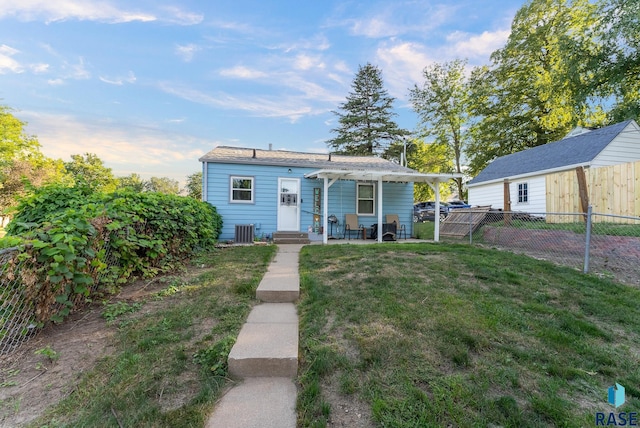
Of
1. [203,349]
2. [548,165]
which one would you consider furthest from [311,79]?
[203,349]

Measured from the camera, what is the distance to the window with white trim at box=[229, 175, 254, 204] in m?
9.41

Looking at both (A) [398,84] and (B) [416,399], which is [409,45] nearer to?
(B) [416,399]

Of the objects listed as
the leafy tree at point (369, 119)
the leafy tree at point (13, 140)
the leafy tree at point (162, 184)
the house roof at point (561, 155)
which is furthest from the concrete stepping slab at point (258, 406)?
the leafy tree at point (162, 184)

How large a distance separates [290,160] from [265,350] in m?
8.72

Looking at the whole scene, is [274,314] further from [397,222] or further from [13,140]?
[13,140]

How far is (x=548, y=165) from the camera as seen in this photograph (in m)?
12.6

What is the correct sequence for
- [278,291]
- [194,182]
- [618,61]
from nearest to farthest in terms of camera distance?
[278,291] < [618,61] < [194,182]

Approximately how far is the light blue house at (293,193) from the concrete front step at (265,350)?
624 cm

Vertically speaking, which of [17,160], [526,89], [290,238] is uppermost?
[526,89]

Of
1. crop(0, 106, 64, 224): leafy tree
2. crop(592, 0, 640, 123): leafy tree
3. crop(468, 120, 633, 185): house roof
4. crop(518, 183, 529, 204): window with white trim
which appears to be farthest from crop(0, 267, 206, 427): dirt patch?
crop(0, 106, 64, 224): leafy tree

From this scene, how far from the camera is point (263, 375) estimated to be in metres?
2.10

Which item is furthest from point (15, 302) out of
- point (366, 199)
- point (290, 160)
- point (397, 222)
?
point (397, 222)

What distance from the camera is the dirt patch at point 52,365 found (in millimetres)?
1680

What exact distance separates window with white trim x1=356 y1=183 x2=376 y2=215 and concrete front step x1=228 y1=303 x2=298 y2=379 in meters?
7.96
